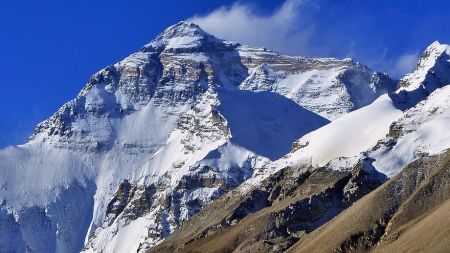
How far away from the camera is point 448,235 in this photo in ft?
577

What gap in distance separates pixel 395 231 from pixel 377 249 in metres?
5.83

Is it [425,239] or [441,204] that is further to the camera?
[441,204]

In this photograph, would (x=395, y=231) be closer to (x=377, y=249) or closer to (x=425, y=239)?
(x=377, y=249)

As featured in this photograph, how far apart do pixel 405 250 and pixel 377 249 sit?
12559mm

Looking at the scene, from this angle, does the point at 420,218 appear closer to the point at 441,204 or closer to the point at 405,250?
the point at 441,204

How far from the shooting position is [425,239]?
18112 centimetres

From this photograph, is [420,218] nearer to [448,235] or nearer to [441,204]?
[441,204]

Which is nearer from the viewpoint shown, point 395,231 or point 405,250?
point 405,250

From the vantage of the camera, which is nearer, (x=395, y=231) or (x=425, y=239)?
(x=425, y=239)

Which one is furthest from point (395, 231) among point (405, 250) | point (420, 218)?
point (405, 250)

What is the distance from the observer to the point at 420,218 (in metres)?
199

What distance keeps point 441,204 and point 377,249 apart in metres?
13.1

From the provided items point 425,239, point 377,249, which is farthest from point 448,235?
point 377,249

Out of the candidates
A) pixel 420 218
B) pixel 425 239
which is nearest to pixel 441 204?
pixel 420 218
